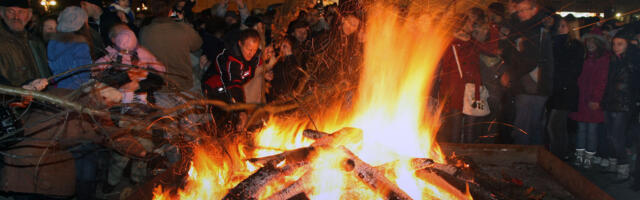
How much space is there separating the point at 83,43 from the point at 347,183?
3229 millimetres

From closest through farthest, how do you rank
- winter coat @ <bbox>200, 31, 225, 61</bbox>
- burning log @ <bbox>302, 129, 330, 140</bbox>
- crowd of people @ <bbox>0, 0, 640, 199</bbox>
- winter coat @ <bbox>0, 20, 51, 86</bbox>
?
1. burning log @ <bbox>302, 129, 330, 140</bbox>
2. winter coat @ <bbox>0, 20, 51, 86</bbox>
3. crowd of people @ <bbox>0, 0, 640, 199</bbox>
4. winter coat @ <bbox>200, 31, 225, 61</bbox>

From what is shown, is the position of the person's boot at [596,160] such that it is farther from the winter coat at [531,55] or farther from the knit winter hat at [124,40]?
the knit winter hat at [124,40]

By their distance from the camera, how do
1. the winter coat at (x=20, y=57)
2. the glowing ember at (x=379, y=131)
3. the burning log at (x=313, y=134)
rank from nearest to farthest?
the glowing ember at (x=379, y=131) → the burning log at (x=313, y=134) → the winter coat at (x=20, y=57)

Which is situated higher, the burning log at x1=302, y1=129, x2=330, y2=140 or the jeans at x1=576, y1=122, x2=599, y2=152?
the burning log at x1=302, y1=129, x2=330, y2=140

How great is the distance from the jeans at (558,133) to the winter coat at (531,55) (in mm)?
556

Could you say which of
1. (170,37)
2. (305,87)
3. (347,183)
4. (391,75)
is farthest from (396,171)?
(170,37)

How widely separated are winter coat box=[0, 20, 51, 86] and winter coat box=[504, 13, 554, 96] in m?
5.64

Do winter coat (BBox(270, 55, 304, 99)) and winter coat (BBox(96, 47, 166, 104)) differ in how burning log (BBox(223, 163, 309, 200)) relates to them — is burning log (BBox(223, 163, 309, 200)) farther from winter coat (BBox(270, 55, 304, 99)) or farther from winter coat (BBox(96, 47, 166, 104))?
winter coat (BBox(270, 55, 304, 99))

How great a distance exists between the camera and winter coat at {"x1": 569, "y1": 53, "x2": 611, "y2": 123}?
547cm

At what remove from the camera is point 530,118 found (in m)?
5.37

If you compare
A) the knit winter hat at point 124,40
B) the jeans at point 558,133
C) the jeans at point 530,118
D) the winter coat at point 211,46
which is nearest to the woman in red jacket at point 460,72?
the jeans at point 530,118

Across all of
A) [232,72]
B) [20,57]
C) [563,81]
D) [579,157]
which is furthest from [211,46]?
[579,157]

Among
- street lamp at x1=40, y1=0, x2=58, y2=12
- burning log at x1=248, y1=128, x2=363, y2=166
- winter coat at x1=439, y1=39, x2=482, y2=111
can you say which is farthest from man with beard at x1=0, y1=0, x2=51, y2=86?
street lamp at x1=40, y1=0, x2=58, y2=12

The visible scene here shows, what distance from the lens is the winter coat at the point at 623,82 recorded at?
17.4 ft
